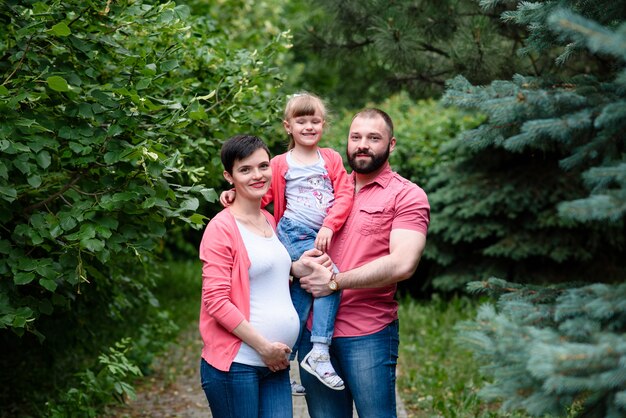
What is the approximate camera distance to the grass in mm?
5383

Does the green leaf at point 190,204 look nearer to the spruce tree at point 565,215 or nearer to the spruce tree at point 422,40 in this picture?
the spruce tree at point 565,215

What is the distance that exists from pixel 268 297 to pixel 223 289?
230mm

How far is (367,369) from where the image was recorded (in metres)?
3.22

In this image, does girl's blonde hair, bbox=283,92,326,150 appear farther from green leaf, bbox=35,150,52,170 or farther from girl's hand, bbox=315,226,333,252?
green leaf, bbox=35,150,52,170

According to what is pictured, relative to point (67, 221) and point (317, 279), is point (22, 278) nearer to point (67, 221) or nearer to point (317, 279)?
point (67, 221)

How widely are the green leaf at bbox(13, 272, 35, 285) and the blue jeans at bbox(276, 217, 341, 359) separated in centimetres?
116

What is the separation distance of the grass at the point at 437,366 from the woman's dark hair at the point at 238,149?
2.66m

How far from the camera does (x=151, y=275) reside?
646cm

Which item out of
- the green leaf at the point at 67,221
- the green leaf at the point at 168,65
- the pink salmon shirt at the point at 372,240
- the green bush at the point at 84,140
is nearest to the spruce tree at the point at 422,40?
the green bush at the point at 84,140

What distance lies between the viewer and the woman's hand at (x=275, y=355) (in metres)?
2.92

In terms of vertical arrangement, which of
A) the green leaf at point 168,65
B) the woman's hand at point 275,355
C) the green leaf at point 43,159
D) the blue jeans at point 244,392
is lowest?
the blue jeans at point 244,392

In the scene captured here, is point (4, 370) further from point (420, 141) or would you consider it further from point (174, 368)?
point (420, 141)

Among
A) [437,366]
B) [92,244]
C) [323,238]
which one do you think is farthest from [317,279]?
[437,366]

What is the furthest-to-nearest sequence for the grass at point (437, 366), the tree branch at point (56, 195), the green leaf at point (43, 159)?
the grass at point (437, 366) < the tree branch at point (56, 195) < the green leaf at point (43, 159)
